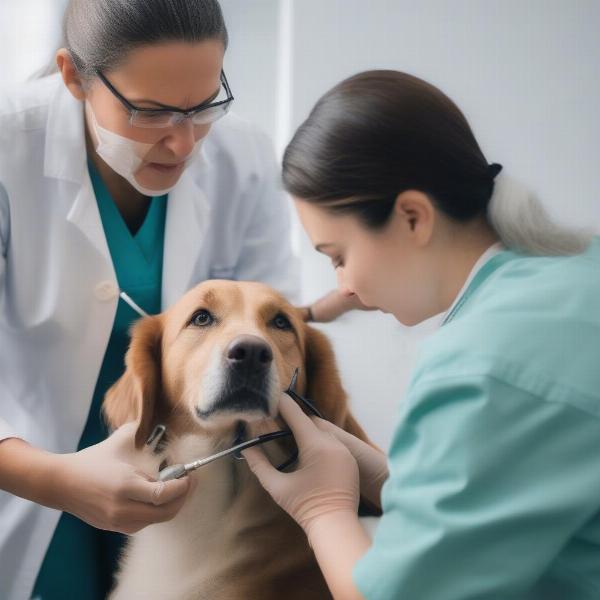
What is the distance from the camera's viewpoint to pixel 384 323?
4.48 feet

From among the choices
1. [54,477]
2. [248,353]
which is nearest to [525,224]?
[248,353]

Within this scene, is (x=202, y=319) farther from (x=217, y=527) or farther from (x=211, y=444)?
(x=217, y=527)

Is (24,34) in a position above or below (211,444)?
above

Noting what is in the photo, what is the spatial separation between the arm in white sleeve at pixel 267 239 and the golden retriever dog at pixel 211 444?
0.23m

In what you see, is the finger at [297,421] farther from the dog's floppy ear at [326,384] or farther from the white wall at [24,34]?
the white wall at [24,34]

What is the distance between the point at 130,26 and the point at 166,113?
0.39 ft

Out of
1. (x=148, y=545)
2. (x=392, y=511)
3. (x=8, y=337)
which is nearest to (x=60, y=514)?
(x=148, y=545)

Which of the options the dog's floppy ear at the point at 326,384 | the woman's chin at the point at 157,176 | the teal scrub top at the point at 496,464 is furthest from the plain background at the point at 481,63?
the teal scrub top at the point at 496,464

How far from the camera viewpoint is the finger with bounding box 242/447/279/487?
3.15 ft

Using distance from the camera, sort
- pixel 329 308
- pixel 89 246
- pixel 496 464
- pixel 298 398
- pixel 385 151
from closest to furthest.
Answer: pixel 496 464 → pixel 385 151 → pixel 298 398 → pixel 89 246 → pixel 329 308

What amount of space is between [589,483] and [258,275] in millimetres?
759

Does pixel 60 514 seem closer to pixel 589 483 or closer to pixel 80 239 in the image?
pixel 80 239

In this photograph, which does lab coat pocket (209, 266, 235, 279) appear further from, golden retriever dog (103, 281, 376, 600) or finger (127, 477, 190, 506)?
finger (127, 477, 190, 506)

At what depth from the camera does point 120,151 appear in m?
1.09
